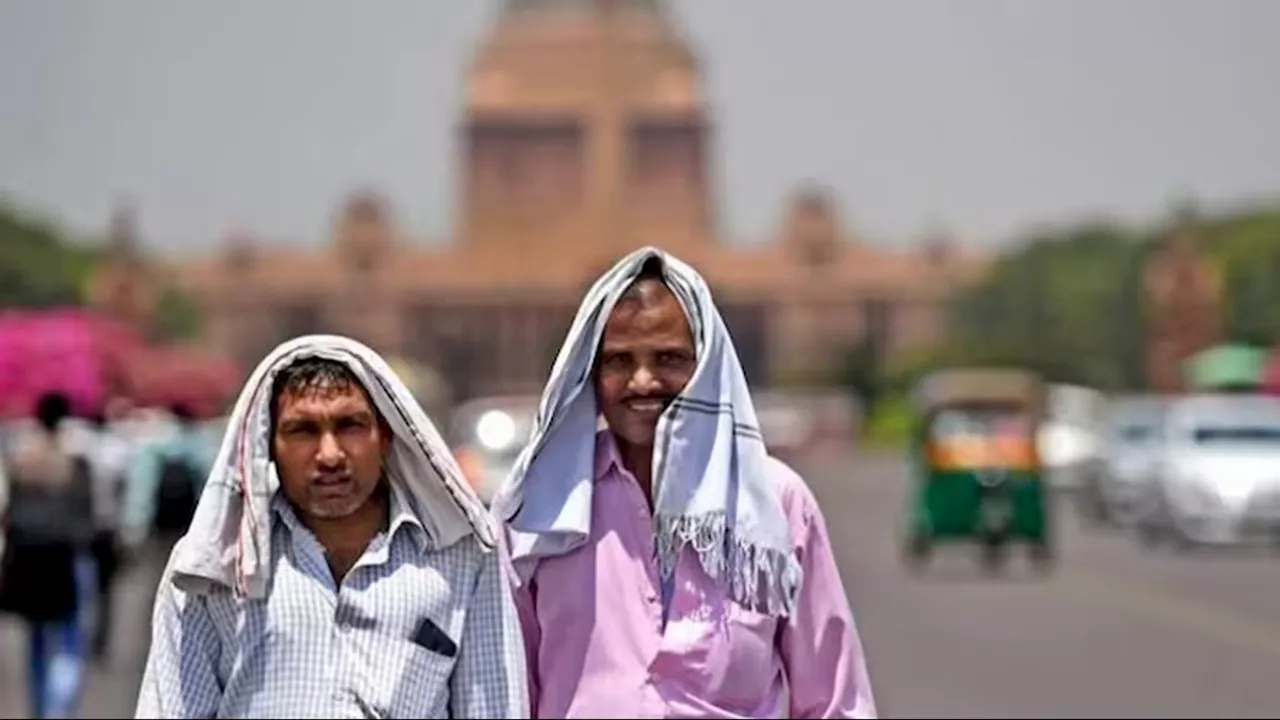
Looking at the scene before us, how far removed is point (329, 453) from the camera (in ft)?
15.4

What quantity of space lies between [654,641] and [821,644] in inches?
10.0

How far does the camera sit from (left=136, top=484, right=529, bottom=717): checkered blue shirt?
15.0 feet

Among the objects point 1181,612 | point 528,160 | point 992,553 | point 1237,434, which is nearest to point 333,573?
point 1181,612

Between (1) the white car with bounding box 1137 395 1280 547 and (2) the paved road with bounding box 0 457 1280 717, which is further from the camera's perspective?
(1) the white car with bounding box 1137 395 1280 547

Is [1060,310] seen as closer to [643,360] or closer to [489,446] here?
[489,446]

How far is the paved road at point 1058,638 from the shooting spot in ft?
46.6

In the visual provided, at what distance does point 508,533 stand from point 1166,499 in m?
26.5

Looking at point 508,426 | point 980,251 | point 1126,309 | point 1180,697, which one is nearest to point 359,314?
point 980,251

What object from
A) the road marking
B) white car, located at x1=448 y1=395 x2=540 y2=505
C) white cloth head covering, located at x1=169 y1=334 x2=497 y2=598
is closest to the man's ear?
white cloth head covering, located at x1=169 y1=334 x2=497 y2=598

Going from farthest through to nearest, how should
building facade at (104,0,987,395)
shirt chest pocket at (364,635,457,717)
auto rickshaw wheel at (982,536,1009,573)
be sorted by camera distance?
building facade at (104,0,987,395)
auto rickshaw wheel at (982,536,1009,573)
shirt chest pocket at (364,635,457,717)

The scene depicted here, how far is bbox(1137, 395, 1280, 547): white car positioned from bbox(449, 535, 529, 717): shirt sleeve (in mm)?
25693

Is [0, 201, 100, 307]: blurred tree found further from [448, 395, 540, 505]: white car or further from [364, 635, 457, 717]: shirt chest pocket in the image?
[364, 635, 457, 717]: shirt chest pocket

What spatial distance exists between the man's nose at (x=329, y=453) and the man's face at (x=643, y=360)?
1.90 ft

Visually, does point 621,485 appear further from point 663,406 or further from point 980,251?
point 980,251
